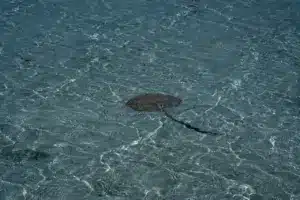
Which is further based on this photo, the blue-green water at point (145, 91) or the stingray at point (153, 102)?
the stingray at point (153, 102)

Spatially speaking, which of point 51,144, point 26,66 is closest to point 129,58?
point 26,66

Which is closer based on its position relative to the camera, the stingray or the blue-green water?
the blue-green water

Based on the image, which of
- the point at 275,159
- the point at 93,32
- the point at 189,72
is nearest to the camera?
the point at 275,159

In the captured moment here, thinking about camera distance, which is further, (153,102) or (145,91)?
(145,91)

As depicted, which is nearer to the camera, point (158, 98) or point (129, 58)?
point (158, 98)

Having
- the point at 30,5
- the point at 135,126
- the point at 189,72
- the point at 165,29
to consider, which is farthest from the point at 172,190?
the point at 30,5

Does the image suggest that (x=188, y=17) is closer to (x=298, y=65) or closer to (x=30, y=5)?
(x=298, y=65)

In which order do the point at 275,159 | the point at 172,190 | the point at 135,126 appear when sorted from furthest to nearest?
the point at 135,126 → the point at 275,159 → the point at 172,190
